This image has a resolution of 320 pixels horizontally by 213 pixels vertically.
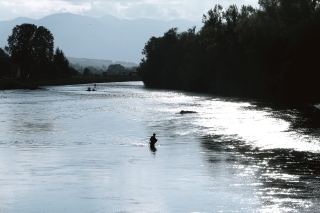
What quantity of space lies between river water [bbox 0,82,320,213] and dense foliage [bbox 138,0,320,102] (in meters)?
19.6

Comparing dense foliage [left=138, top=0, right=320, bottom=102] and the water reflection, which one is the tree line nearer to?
dense foliage [left=138, top=0, right=320, bottom=102]

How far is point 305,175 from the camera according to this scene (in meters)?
30.7

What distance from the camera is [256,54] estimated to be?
309 feet

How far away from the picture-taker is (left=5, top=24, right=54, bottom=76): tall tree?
186750 millimetres

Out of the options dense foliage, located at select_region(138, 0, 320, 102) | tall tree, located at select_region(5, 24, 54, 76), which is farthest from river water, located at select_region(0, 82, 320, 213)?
tall tree, located at select_region(5, 24, 54, 76)

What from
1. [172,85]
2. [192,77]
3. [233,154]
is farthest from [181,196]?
[172,85]

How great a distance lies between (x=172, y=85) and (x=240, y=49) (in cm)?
5430

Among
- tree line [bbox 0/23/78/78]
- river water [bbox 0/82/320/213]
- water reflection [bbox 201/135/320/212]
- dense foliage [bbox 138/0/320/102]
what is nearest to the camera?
water reflection [bbox 201/135/320/212]

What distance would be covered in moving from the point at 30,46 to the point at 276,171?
164686 mm

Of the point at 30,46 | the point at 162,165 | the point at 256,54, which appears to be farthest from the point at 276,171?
the point at 30,46

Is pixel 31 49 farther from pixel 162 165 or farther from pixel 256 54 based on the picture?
pixel 162 165

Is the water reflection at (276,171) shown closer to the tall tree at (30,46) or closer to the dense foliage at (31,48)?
the dense foliage at (31,48)

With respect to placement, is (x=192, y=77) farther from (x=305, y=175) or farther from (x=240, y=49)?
(x=305, y=175)

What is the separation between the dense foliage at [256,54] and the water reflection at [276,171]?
3910 centimetres
